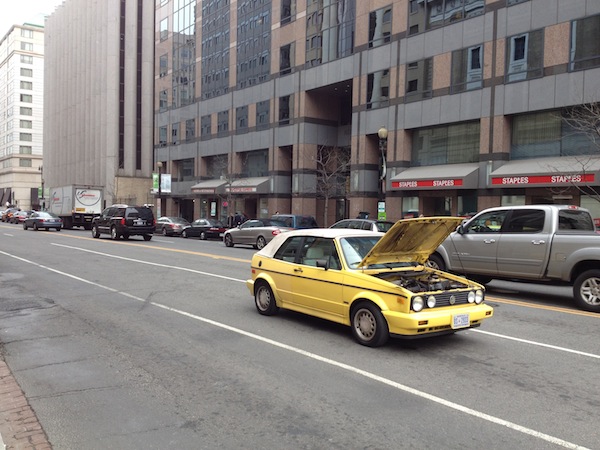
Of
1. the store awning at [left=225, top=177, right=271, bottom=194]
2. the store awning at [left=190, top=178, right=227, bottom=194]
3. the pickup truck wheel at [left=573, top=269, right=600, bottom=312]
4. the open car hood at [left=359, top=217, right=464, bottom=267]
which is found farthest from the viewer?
the store awning at [left=190, top=178, right=227, bottom=194]

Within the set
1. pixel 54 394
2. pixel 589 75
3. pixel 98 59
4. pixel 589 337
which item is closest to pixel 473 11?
pixel 589 75

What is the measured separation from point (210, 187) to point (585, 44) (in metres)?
32.0

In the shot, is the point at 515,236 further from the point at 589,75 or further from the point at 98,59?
the point at 98,59

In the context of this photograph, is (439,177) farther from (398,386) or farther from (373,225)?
(398,386)

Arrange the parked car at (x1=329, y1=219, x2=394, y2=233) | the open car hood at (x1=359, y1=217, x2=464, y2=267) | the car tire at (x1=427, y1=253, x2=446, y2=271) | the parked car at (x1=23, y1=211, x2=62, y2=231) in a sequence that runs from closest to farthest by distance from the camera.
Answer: the open car hood at (x1=359, y1=217, x2=464, y2=267) → the car tire at (x1=427, y1=253, x2=446, y2=271) → the parked car at (x1=329, y1=219, x2=394, y2=233) → the parked car at (x1=23, y1=211, x2=62, y2=231)

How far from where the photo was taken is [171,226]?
1342 inches

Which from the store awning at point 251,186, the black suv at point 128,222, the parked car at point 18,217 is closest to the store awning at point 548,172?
the black suv at point 128,222

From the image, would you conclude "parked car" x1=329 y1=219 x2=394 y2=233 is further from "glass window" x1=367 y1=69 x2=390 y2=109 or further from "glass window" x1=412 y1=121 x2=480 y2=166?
"glass window" x1=367 y1=69 x2=390 y2=109

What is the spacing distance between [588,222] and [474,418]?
7641 millimetres

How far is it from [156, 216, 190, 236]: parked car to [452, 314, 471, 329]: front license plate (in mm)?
29094

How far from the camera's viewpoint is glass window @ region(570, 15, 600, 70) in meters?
22.6

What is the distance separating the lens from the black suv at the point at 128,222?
26.3m

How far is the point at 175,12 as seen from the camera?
56375mm

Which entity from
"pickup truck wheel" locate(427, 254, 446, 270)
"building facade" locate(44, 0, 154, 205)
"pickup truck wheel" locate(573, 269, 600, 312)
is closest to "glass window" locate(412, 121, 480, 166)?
"pickup truck wheel" locate(427, 254, 446, 270)
